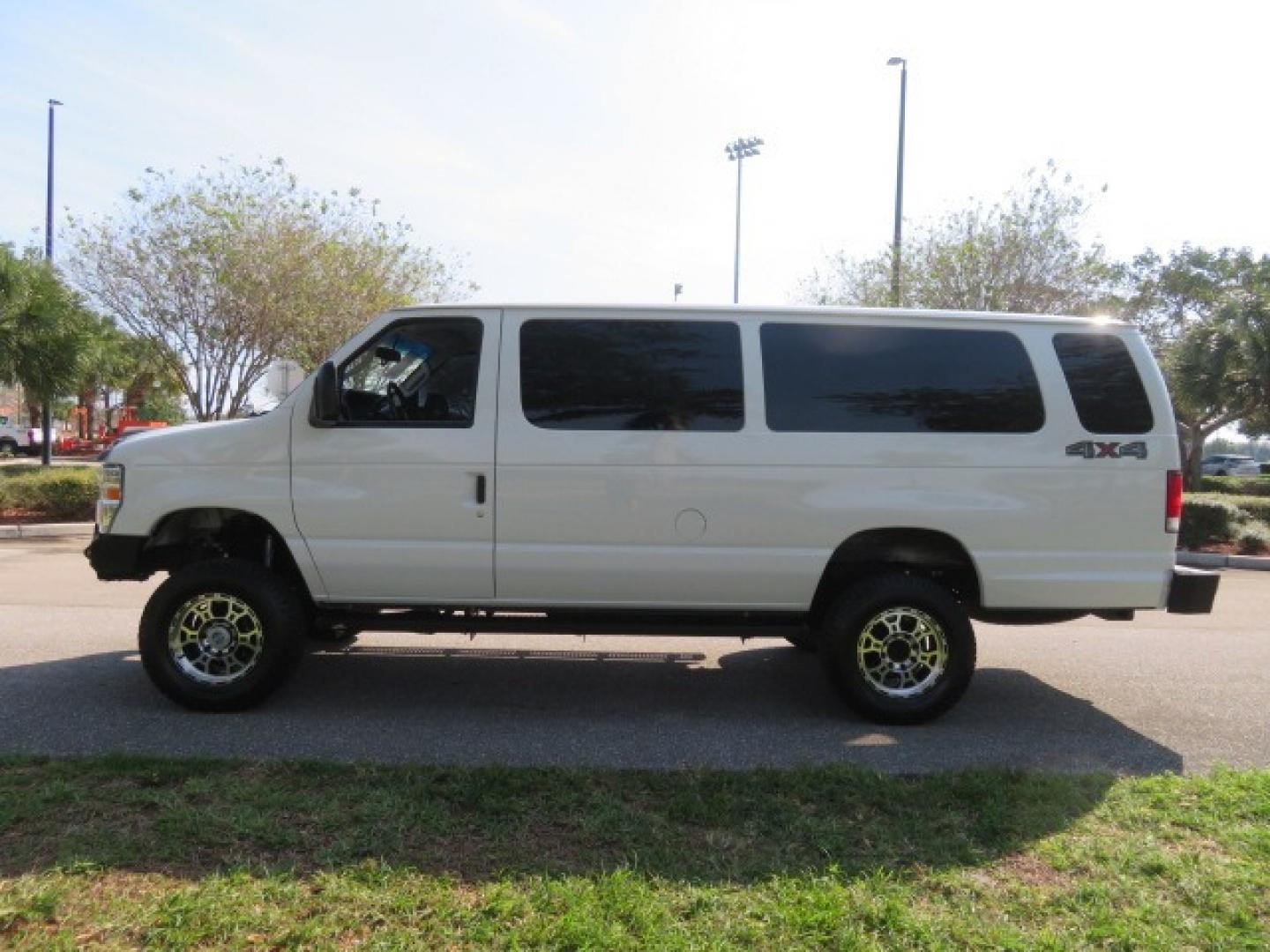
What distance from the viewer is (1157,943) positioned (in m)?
2.93

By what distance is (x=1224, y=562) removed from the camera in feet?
44.1

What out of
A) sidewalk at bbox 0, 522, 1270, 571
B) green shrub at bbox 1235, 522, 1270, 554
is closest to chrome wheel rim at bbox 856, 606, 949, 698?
sidewalk at bbox 0, 522, 1270, 571

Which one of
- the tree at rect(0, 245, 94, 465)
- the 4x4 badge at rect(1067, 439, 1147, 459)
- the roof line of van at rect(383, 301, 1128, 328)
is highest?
the tree at rect(0, 245, 94, 465)

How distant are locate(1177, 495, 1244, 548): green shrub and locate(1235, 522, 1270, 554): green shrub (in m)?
0.11

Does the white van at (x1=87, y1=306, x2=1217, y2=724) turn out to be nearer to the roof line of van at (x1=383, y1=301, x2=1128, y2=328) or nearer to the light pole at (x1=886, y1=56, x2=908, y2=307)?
the roof line of van at (x1=383, y1=301, x2=1128, y2=328)

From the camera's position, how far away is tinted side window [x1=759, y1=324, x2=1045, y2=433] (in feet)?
17.1

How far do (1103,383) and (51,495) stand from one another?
51.3 feet

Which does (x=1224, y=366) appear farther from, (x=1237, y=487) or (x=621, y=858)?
(x=621, y=858)

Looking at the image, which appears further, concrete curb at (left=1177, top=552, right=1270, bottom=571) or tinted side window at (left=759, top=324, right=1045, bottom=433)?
concrete curb at (left=1177, top=552, right=1270, bottom=571)

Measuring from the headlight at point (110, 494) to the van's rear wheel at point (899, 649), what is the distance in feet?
13.0

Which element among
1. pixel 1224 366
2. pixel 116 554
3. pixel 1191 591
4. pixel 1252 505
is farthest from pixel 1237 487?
pixel 116 554

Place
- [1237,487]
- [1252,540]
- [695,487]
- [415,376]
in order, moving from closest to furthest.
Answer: [695,487]
[415,376]
[1252,540]
[1237,487]

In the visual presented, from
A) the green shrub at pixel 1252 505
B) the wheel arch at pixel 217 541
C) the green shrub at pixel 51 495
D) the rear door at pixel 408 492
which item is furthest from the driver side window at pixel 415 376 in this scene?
the green shrub at pixel 1252 505

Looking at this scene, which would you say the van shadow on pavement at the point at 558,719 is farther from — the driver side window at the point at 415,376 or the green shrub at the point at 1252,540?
the green shrub at the point at 1252,540
